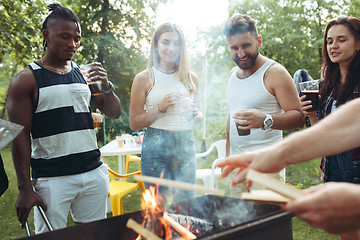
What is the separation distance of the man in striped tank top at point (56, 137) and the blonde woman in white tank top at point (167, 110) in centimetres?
49

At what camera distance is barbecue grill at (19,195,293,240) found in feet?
4.11

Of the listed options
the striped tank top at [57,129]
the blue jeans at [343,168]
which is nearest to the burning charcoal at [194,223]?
the striped tank top at [57,129]

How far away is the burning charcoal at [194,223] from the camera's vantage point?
1.84m

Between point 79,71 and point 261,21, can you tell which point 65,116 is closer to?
point 79,71

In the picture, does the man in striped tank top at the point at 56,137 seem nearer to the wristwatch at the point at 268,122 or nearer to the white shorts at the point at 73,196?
the white shorts at the point at 73,196

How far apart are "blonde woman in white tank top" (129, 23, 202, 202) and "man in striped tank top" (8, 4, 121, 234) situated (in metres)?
0.49

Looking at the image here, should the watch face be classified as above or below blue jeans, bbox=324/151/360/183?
above

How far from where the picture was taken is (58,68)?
2.11m

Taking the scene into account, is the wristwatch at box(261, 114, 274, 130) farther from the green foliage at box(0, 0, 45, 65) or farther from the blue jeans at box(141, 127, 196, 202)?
the green foliage at box(0, 0, 45, 65)

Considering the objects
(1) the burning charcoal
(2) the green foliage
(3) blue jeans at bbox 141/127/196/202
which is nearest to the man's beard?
(3) blue jeans at bbox 141/127/196/202

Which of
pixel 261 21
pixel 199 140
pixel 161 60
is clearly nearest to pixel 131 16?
pixel 261 21

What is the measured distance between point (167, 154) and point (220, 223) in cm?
80

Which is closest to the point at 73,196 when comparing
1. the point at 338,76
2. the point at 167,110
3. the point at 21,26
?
the point at 167,110

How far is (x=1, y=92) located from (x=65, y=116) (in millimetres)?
15293
